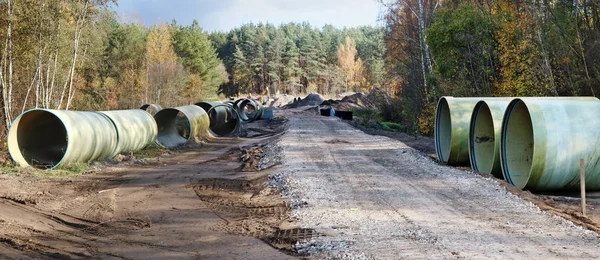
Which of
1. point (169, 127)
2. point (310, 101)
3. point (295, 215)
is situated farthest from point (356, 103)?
point (295, 215)

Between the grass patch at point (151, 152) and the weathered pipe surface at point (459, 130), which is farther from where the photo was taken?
the grass patch at point (151, 152)

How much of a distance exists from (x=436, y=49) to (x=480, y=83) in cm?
233

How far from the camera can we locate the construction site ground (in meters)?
6.03

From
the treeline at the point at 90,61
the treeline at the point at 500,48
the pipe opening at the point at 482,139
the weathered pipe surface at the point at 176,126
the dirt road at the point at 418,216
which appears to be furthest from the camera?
the weathered pipe surface at the point at 176,126

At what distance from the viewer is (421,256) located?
18.0ft

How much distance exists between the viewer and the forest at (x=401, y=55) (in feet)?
52.9

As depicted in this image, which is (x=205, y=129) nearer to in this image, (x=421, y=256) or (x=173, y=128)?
(x=173, y=128)

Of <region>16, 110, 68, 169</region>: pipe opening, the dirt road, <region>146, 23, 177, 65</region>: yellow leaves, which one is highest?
<region>146, 23, 177, 65</region>: yellow leaves

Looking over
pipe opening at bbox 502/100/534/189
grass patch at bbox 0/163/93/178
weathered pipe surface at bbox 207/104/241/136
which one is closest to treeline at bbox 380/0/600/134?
pipe opening at bbox 502/100/534/189

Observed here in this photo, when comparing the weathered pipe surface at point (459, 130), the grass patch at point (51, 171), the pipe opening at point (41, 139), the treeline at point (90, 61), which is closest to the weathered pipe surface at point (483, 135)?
the weathered pipe surface at point (459, 130)

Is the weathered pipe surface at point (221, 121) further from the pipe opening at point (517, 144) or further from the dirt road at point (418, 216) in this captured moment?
the pipe opening at point (517, 144)

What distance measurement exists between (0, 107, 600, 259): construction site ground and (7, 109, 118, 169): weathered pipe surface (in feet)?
2.63

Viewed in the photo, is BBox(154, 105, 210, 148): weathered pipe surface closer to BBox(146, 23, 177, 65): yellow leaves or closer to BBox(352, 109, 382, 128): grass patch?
BBox(352, 109, 382, 128): grass patch

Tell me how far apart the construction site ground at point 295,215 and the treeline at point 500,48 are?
6066 mm
